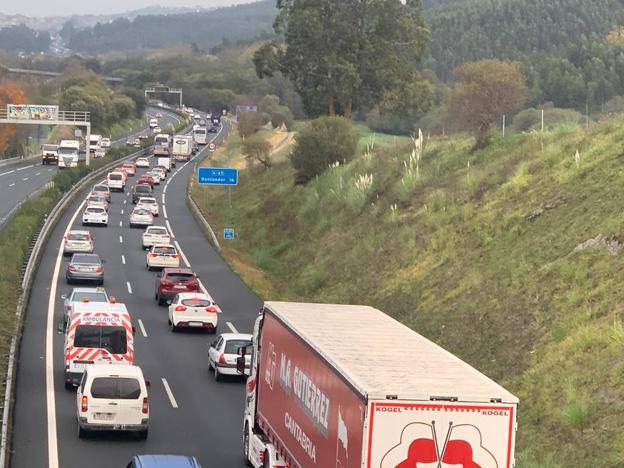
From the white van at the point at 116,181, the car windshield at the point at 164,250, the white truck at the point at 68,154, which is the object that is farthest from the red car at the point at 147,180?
the car windshield at the point at 164,250

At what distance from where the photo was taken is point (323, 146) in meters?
75.6

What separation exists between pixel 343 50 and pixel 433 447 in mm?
75915

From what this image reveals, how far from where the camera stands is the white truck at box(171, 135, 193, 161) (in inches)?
5394

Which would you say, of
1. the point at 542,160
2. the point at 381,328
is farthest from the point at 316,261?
the point at 381,328

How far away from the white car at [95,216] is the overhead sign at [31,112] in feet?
159

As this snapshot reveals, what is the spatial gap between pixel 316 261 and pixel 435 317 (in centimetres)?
1866

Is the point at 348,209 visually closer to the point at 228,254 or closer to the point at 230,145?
the point at 228,254

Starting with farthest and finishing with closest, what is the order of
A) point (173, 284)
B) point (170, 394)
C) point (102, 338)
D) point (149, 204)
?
point (149, 204), point (173, 284), point (170, 394), point (102, 338)

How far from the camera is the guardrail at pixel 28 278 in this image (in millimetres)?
22858

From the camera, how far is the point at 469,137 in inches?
2596

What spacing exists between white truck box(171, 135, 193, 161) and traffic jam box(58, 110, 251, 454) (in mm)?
57952

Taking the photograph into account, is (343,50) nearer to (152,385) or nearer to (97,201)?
(97,201)

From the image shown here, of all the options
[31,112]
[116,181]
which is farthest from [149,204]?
[31,112]

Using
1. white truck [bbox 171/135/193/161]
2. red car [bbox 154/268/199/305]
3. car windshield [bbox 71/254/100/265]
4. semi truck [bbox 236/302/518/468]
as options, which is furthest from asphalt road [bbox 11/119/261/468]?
white truck [bbox 171/135/193/161]
